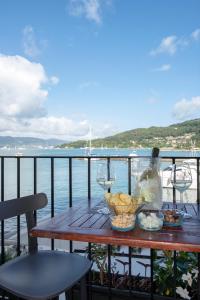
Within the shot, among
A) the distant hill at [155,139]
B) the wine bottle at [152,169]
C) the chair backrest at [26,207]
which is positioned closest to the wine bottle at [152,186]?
the wine bottle at [152,169]

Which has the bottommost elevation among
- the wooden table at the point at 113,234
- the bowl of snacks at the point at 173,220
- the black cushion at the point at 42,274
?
the black cushion at the point at 42,274

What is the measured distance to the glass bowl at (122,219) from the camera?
1.11 metres

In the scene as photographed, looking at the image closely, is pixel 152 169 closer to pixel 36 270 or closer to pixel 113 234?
pixel 113 234

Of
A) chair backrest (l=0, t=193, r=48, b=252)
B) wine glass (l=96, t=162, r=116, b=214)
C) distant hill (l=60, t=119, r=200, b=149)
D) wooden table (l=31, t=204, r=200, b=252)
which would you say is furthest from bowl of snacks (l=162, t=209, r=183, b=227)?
distant hill (l=60, t=119, r=200, b=149)

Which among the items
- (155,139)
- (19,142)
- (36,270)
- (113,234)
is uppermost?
(19,142)

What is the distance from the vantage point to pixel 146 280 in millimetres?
2404

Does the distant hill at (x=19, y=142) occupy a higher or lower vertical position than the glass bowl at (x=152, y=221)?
higher

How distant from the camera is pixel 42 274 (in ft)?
4.49

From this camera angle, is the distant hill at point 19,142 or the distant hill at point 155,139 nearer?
the distant hill at point 155,139

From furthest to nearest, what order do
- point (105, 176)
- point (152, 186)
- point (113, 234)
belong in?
point (105, 176) → point (152, 186) → point (113, 234)

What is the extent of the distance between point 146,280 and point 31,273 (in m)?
1.38

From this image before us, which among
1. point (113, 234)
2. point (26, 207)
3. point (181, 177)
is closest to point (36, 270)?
point (26, 207)

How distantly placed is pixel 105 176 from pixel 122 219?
1.45 ft

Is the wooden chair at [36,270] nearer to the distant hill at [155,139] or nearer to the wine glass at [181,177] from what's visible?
the wine glass at [181,177]
